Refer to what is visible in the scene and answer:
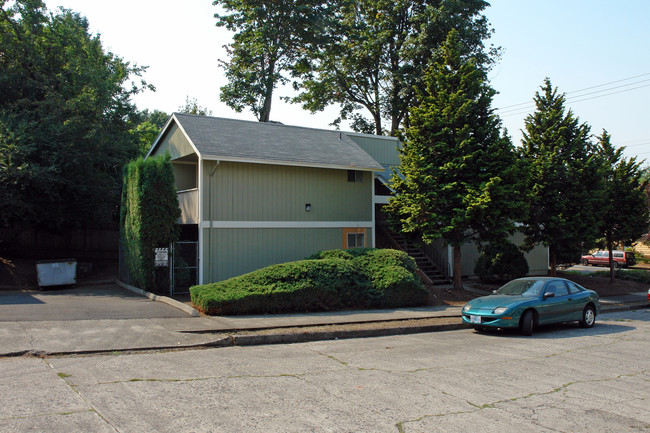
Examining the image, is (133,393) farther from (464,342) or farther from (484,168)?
(484,168)

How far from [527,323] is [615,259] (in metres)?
35.6

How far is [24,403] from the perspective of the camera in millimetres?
5828

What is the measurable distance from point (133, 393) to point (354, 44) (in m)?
33.3

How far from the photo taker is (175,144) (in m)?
20.0

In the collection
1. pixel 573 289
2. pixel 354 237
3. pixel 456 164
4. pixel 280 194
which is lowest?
pixel 573 289

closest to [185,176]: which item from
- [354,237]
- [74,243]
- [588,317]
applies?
[354,237]

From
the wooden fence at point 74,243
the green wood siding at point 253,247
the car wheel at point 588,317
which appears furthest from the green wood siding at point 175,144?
the car wheel at point 588,317

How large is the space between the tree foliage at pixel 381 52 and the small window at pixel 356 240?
15816 millimetres

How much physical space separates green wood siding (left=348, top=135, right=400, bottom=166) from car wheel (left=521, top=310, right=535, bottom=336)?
1318cm

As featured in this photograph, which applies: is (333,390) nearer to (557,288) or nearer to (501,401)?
(501,401)

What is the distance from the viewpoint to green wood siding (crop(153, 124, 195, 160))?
62.1ft

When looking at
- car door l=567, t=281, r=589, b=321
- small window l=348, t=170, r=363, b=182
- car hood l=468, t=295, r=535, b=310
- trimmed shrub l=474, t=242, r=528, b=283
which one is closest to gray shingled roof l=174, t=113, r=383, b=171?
small window l=348, t=170, r=363, b=182

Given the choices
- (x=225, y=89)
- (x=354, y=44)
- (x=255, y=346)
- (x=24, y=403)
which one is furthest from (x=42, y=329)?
(x=354, y=44)

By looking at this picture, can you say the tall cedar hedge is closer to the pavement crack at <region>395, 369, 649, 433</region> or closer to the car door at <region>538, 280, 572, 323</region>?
the car door at <region>538, 280, 572, 323</region>
